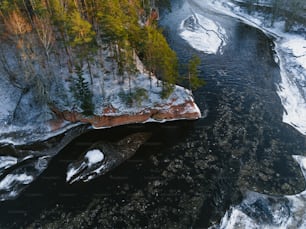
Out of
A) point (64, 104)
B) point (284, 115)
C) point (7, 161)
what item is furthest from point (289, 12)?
point (7, 161)

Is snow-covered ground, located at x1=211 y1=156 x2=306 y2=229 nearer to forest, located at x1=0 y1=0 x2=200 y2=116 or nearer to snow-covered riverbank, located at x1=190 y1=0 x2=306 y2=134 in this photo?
snow-covered riverbank, located at x1=190 y1=0 x2=306 y2=134

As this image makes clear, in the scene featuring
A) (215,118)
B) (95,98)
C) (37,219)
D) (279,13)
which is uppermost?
(279,13)

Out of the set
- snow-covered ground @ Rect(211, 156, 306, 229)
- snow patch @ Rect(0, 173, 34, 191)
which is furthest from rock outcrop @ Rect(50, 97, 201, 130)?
snow-covered ground @ Rect(211, 156, 306, 229)

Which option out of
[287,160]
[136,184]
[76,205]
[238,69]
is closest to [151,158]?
[136,184]

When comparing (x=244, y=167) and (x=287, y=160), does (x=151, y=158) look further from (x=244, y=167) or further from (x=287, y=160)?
(x=287, y=160)

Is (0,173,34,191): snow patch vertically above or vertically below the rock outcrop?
below

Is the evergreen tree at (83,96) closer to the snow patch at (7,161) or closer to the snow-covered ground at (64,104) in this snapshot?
the snow-covered ground at (64,104)
